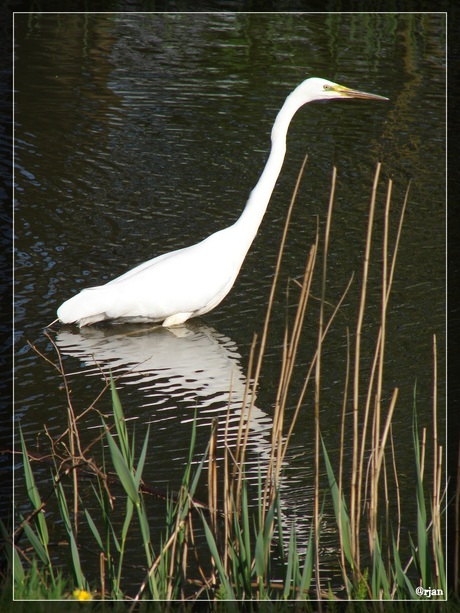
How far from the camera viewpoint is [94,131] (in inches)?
222

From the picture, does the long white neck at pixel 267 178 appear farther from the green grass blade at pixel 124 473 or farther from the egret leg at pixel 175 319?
the green grass blade at pixel 124 473

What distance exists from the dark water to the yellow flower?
73 centimetres

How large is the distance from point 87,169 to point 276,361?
2220 millimetres

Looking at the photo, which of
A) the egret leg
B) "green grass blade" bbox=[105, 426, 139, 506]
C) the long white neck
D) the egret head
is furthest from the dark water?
"green grass blade" bbox=[105, 426, 139, 506]

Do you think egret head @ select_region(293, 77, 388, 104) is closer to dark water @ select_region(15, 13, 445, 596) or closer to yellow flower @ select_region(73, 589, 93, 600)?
dark water @ select_region(15, 13, 445, 596)

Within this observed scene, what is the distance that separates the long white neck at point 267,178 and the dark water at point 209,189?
0.29 meters

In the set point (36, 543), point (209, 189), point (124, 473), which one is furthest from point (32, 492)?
point (209, 189)

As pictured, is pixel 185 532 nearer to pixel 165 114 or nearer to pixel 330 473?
pixel 330 473

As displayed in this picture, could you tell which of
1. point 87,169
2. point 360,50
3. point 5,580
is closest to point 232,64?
point 360,50

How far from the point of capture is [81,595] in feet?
5.39

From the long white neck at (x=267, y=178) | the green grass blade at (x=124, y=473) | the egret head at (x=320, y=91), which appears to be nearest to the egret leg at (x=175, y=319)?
the long white neck at (x=267, y=178)

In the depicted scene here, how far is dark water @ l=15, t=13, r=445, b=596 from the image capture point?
3135 millimetres

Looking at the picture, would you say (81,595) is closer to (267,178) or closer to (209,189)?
(267,178)

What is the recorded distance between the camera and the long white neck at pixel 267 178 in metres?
3.71
